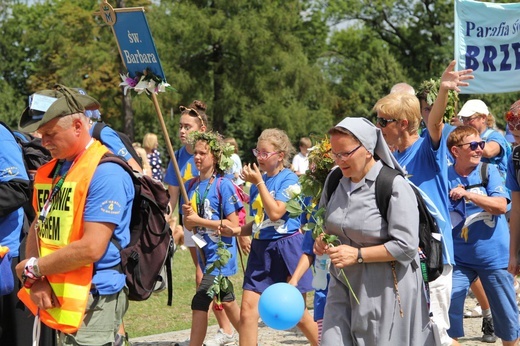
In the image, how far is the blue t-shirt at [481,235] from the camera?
22.7 feet

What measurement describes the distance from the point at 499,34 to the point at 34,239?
19.0 ft

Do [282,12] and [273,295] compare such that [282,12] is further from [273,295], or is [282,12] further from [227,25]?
[273,295]

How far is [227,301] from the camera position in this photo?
7.41 meters

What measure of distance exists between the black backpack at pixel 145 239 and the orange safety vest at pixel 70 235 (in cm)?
30

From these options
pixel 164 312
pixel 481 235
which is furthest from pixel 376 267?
pixel 164 312

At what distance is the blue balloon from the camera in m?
5.28

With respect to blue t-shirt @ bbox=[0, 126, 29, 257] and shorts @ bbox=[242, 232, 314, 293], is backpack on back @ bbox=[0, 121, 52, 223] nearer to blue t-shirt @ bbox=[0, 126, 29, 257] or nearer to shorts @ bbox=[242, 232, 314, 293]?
blue t-shirt @ bbox=[0, 126, 29, 257]

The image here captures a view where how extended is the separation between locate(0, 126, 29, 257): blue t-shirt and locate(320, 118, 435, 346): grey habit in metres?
2.21

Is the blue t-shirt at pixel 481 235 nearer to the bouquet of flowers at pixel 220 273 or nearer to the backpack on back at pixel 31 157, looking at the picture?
the bouquet of flowers at pixel 220 273

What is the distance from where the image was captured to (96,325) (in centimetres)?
452

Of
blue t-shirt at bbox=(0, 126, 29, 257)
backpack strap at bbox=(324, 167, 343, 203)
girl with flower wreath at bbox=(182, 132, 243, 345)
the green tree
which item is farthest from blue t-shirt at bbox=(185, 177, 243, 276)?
the green tree

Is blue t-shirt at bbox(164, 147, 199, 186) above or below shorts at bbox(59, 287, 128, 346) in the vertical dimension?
above

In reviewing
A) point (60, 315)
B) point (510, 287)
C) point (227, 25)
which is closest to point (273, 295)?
point (60, 315)

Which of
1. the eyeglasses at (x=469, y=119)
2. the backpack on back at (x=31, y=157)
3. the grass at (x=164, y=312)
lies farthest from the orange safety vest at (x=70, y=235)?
the eyeglasses at (x=469, y=119)
